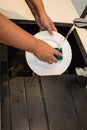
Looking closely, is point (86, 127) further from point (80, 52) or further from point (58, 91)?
point (80, 52)

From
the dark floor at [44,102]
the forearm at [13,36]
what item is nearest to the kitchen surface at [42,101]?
the dark floor at [44,102]

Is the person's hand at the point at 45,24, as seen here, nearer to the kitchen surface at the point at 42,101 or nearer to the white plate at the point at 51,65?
the white plate at the point at 51,65

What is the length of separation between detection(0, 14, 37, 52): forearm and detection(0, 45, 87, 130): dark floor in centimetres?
18

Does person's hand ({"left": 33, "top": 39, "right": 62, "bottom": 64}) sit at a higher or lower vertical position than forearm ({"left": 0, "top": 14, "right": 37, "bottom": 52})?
lower

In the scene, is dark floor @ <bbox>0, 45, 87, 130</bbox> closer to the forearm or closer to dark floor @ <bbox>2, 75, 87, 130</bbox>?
dark floor @ <bbox>2, 75, 87, 130</bbox>

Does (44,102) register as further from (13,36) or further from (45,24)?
(45,24)

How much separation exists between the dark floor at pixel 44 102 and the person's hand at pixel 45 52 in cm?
9

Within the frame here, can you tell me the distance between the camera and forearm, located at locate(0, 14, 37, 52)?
32.0 inches

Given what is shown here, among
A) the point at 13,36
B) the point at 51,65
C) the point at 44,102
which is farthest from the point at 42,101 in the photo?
the point at 13,36

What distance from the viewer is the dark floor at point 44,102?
899 mm

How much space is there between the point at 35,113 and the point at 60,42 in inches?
14.1

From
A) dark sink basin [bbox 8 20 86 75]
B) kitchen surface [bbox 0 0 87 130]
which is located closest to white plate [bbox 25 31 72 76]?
kitchen surface [bbox 0 0 87 130]

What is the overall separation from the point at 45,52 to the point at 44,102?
0.64ft

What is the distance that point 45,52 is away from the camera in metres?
0.97
